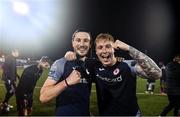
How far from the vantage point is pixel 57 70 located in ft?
13.2

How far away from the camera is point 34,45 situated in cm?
471

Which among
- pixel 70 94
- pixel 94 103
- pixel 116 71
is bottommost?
pixel 94 103

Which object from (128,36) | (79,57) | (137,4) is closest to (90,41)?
(79,57)

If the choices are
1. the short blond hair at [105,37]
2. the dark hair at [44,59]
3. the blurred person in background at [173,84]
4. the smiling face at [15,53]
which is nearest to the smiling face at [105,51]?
the short blond hair at [105,37]

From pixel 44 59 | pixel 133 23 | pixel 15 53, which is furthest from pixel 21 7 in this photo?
pixel 133 23

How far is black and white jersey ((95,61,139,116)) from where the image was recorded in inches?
154

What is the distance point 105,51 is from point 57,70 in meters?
0.62

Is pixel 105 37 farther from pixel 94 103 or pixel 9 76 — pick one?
pixel 9 76

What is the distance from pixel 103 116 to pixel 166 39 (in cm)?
157

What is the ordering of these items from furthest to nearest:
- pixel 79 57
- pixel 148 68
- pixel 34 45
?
pixel 34 45
pixel 79 57
pixel 148 68

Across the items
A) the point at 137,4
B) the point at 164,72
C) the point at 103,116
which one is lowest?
the point at 103,116

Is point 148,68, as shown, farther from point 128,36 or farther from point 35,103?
point 35,103

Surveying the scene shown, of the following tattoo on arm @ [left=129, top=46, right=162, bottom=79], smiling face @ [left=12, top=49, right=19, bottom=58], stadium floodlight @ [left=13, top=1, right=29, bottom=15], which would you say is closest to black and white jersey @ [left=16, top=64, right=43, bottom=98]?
smiling face @ [left=12, top=49, right=19, bottom=58]

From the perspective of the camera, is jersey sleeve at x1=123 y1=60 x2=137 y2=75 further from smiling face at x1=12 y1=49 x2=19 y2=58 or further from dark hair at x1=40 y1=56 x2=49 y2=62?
smiling face at x1=12 y1=49 x2=19 y2=58
